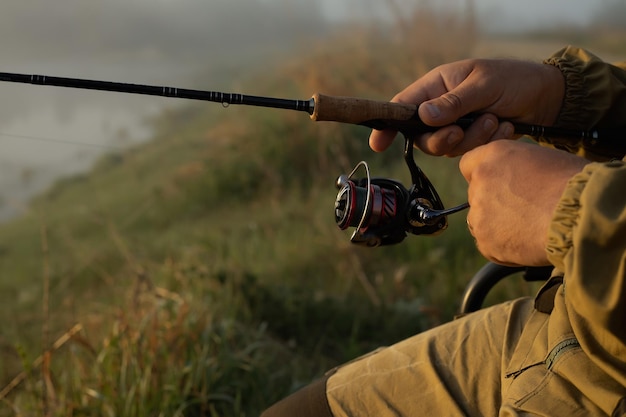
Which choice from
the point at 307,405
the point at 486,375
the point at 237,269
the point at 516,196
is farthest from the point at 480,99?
Answer: the point at 237,269

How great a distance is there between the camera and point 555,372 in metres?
1.17

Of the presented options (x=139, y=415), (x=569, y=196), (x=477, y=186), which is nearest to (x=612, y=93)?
(x=477, y=186)

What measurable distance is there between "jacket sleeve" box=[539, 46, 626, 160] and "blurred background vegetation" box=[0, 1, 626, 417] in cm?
99

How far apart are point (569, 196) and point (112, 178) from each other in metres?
8.19

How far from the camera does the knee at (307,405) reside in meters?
1.47

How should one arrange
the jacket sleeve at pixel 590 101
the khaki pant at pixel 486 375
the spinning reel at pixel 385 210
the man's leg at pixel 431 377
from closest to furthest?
the khaki pant at pixel 486 375
the man's leg at pixel 431 377
the spinning reel at pixel 385 210
the jacket sleeve at pixel 590 101

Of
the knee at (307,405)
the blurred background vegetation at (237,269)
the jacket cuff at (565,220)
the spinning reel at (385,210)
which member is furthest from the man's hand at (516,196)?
the blurred background vegetation at (237,269)

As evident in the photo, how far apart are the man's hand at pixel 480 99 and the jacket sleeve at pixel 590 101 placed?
24 millimetres

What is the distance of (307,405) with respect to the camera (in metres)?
1.49

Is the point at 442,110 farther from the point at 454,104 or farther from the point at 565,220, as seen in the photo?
the point at 565,220

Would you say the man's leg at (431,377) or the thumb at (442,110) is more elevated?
the thumb at (442,110)

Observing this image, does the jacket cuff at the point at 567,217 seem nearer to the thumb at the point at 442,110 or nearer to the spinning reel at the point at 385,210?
the spinning reel at the point at 385,210

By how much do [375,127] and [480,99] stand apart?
221mm

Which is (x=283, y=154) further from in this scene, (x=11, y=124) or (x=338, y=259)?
(x=11, y=124)
